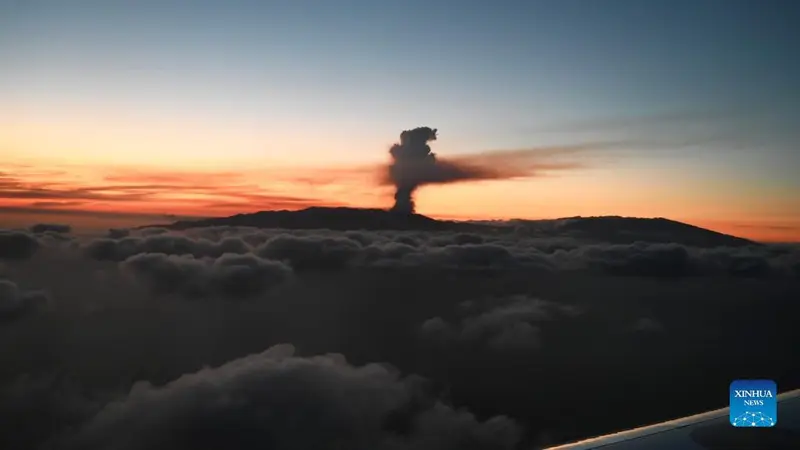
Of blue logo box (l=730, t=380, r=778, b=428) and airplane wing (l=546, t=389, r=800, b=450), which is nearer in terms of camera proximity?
airplane wing (l=546, t=389, r=800, b=450)

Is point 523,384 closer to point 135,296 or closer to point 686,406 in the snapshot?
point 686,406

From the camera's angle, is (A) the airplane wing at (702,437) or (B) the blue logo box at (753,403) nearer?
(A) the airplane wing at (702,437)

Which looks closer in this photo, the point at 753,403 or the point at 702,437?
the point at 702,437

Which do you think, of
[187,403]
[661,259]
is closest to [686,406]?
[661,259]
